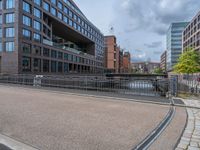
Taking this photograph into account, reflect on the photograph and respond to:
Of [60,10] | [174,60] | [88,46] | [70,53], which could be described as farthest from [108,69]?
[60,10]

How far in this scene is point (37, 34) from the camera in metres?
46.4

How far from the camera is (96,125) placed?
5.97m

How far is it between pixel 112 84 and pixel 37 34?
37.3 metres

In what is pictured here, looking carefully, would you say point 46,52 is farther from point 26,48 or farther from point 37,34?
point 26,48

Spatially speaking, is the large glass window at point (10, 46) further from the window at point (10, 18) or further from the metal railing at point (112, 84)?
the metal railing at point (112, 84)

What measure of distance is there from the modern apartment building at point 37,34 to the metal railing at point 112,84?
79.2 ft

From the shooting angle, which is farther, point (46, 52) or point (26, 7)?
point (46, 52)

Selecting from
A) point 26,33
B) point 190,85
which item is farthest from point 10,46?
point 190,85

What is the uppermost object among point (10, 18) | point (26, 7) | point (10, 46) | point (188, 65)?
point (26, 7)

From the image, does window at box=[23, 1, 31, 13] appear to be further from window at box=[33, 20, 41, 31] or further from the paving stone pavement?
the paving stone pavement

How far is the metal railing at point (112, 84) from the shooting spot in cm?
1277

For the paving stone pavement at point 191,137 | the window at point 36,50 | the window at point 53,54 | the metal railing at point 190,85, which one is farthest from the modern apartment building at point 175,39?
the paving stone pavement at point 191,137

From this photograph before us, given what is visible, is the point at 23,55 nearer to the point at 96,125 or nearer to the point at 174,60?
the point at 96,125

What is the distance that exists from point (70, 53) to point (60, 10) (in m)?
14.8
